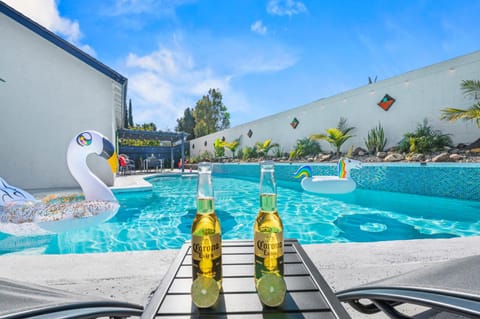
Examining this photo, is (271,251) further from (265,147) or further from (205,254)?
(265,147)

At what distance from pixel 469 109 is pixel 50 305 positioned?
8664mm

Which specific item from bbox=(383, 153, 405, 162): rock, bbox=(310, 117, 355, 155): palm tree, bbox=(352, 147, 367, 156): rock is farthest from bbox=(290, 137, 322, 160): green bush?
bbox=(383, 153, 405, 162): rock

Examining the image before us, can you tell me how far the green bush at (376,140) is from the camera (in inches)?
327

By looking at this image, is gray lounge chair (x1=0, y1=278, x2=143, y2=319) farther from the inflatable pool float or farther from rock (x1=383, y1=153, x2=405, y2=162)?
rock (x1=383, y1=153, x2=405, y2=162)

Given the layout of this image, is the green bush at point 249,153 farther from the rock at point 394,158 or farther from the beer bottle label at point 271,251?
the beer bottle label at point 271,251

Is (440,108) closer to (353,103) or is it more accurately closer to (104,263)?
(353,103)

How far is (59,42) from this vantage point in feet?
20.5

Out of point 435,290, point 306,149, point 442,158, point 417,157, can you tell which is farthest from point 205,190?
point 306,149

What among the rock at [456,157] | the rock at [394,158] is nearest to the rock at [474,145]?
the rock at [456,157]

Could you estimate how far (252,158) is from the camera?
14.4 metres

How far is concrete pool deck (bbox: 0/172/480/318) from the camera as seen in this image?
1.44 metres

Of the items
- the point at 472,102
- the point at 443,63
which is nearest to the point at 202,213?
the point at 472,102

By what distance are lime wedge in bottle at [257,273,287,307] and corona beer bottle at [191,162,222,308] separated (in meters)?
0.12

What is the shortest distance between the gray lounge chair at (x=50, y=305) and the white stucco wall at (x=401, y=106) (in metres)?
9.04
